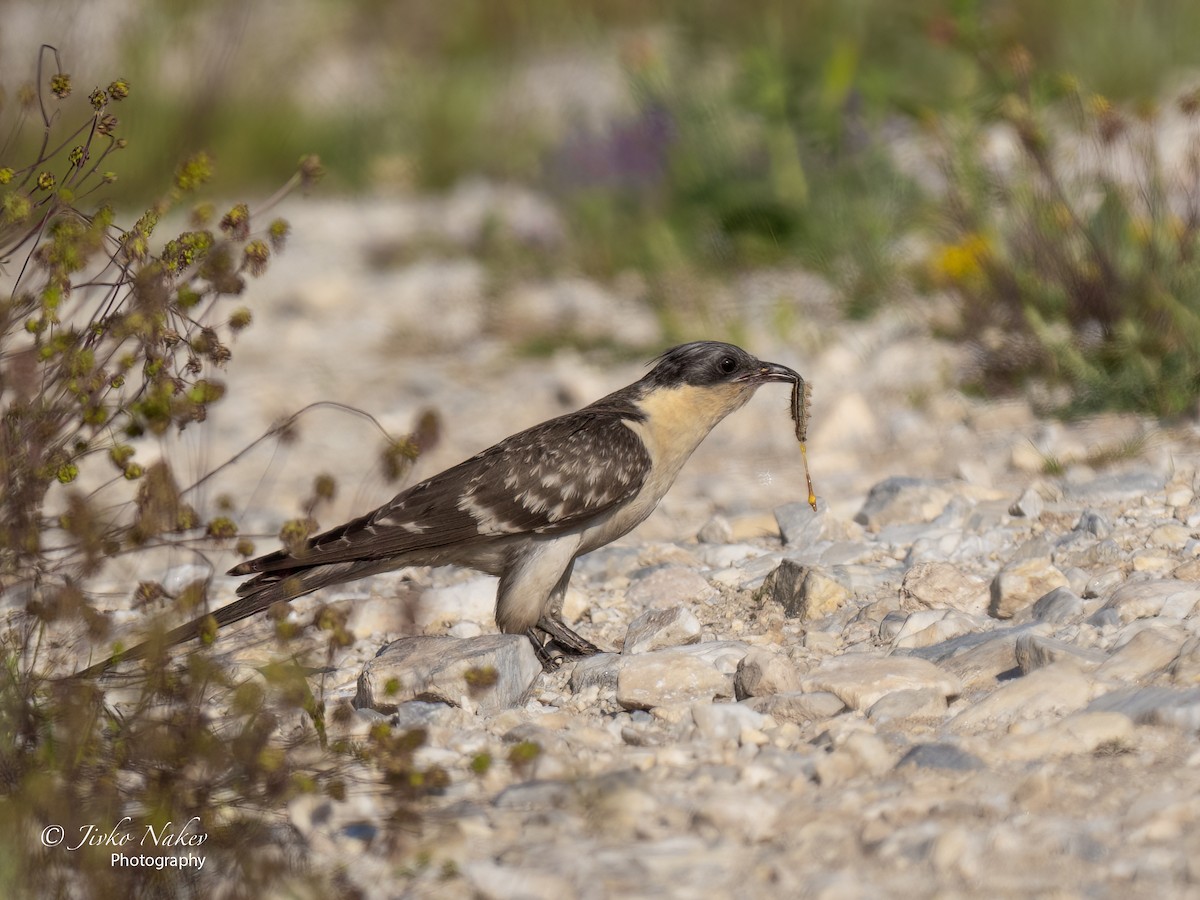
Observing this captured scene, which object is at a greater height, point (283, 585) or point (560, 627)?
point (283, 585)

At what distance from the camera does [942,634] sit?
426 centimetres

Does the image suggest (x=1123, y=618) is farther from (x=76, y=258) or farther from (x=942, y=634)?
(x=76, y=258)

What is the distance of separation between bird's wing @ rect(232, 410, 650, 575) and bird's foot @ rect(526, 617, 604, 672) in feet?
1.00

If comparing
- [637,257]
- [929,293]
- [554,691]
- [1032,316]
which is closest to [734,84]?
[637,257]

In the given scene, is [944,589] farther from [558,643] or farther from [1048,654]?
[558,643]

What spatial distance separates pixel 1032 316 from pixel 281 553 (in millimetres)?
3609

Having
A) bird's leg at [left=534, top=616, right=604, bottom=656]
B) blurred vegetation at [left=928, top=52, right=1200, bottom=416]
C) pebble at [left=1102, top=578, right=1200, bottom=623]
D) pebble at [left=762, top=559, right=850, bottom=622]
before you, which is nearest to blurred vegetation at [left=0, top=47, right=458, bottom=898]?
bird's leg at [left=534, top=616, right=604, bottom=656]

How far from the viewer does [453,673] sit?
4105mm

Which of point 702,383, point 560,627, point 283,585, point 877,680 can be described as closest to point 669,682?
point 877,680

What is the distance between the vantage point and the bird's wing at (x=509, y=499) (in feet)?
15.5

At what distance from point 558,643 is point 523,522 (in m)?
0.43

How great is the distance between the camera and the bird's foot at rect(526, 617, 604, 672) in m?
4.71

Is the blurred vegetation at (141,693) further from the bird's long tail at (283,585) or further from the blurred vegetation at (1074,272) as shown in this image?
the blurred vegetation at (1074,272)

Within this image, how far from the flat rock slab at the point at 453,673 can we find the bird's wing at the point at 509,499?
1.68 feet
